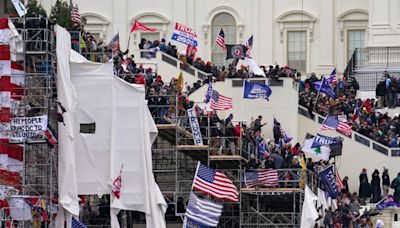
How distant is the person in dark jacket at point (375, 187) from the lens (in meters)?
118

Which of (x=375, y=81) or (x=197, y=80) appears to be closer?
(x=197, y=80)

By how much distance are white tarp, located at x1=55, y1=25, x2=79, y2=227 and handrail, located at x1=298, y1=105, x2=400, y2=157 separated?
22.4 m

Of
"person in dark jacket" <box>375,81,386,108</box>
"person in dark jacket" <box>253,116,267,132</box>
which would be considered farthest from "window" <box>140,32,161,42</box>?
"person in dark jacket" <box>253,116,267,132</box>

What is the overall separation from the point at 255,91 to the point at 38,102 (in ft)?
63.2

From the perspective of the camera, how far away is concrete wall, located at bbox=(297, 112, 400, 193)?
12138 centimetres

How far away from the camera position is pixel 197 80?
123 metres

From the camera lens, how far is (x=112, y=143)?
104m

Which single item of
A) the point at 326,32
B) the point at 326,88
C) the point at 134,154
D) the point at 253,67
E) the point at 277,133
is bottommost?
the point at 134,154

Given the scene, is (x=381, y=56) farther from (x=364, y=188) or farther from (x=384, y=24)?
(x=364, y=188)

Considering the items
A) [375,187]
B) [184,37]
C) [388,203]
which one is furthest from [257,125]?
[184,37]

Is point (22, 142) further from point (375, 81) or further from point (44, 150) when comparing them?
point (375, 81)

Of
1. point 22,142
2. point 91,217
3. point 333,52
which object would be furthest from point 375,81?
point 22,142

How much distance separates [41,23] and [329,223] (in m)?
16.3

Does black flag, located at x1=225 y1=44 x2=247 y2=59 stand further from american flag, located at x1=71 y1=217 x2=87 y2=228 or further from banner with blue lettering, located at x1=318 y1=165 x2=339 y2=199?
american flag, located at x1=71 y1=217 x2=87 y2=228
